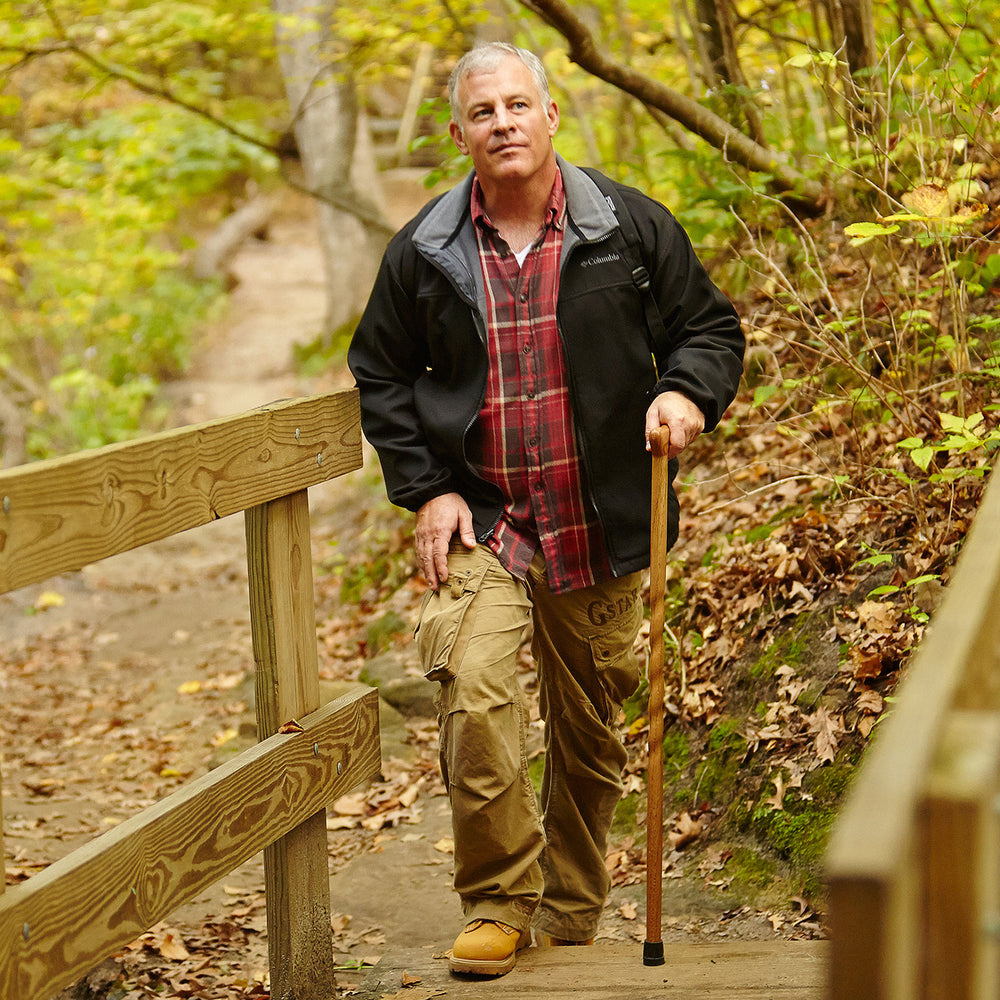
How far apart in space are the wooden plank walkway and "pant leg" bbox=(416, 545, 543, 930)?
18 cm

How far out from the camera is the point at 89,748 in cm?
728

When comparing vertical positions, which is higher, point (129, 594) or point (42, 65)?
point (42, 65)

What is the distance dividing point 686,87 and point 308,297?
1224 cm

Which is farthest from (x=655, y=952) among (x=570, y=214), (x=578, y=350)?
(x=570, y=214)

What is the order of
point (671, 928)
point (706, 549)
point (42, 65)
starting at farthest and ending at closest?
1. point (42, 65)
2. point (706, 549)
3. point (671, 928)

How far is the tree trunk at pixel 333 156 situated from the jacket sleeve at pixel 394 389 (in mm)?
5717

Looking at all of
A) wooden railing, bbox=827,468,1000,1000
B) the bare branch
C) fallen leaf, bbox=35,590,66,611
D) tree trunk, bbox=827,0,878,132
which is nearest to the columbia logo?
the bare branch

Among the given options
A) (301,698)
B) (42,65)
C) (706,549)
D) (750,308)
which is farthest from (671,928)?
(42,65)

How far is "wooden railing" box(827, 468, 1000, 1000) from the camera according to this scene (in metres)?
0.99

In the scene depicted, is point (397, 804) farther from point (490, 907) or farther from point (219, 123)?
point (219, 123)

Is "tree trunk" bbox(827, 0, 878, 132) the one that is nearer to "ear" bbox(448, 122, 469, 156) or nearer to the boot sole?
"ear" bbox(448, 122, 469, 156)

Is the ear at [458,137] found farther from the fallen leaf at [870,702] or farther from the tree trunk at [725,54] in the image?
the tree trunk at [725,54]

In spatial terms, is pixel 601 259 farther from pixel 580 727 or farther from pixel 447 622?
pixel 580 727

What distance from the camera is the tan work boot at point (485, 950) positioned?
325cm
